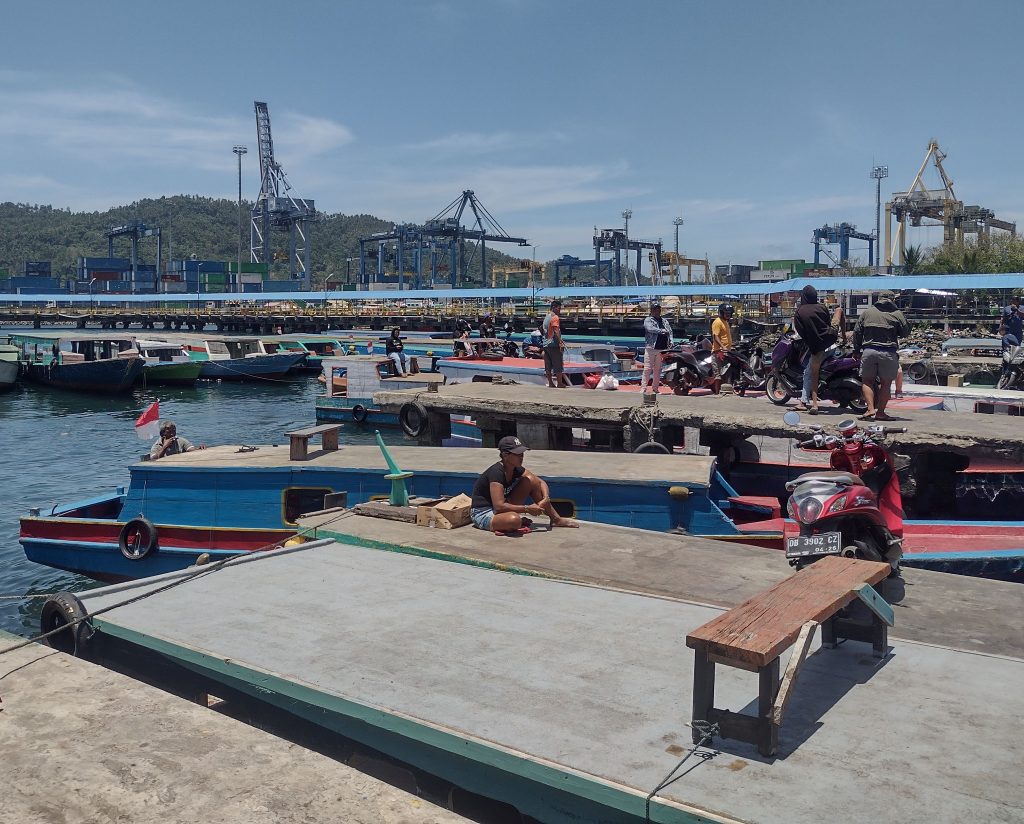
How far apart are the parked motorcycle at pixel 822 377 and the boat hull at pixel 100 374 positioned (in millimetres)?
36564

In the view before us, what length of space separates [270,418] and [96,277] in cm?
12680

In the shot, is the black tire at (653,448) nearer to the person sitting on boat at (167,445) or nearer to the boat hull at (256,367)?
the person sitting on boat at (167,445)

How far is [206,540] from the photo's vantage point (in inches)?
515

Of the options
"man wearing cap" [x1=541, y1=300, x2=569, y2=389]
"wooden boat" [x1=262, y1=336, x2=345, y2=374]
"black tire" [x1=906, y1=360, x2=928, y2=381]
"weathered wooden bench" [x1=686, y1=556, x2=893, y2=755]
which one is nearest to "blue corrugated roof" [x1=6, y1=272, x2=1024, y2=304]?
"black tire" [x1=906, y1=360, x2=928, y2=381]

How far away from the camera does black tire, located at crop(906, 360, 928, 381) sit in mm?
26875

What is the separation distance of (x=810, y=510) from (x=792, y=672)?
117 inches

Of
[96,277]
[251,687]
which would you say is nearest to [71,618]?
[251,687]

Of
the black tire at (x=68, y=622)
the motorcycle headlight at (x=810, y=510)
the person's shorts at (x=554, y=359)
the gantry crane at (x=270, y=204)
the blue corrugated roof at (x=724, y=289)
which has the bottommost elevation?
the black tire at (x=68, y=622)

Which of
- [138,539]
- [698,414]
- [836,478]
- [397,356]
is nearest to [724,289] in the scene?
[397,356]

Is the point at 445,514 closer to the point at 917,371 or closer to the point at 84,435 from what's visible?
the point at 917,371

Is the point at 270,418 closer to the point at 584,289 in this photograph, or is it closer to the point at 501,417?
the point at 501,417

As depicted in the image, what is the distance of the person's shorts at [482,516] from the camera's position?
30.6 ft

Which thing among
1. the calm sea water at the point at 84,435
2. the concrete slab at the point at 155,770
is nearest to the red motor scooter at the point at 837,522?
the concrete slab at the point at 155,770

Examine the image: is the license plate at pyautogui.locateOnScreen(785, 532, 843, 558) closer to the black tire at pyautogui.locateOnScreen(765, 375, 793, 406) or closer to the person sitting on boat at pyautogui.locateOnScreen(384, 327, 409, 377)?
the black tire at pyautogui.locateOnScreen(765, 375, 793, 406)
